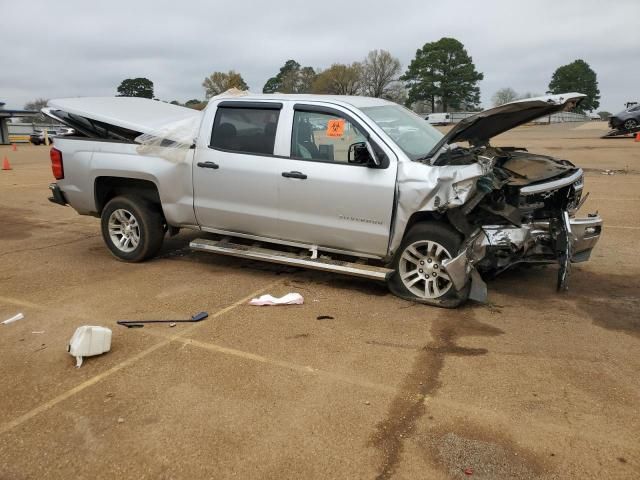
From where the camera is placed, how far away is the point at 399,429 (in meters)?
3.23

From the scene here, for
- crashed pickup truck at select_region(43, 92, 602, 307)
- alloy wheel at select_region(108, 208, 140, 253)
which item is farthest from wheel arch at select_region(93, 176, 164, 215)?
alloy wheel at select_region(108, 208, 140, 253)

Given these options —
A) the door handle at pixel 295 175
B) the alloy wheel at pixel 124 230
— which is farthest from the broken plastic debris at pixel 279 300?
the alloy wheel at pixel 124 230

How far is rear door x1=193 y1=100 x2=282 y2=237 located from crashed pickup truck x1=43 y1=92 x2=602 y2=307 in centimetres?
1

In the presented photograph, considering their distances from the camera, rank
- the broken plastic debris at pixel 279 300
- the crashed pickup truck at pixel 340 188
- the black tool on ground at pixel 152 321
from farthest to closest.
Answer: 1. the broken plastic debris at pixel 279 300
2. the crashed pickup truck at pixel 340 188
3. the black tool on ground at pixel 152 321

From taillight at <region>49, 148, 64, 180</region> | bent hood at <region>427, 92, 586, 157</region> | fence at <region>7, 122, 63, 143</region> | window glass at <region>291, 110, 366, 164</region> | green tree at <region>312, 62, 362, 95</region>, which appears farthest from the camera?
green tree at <region>312, 62, 362, 95</region>

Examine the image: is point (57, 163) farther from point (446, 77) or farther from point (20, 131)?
point (446, 77)

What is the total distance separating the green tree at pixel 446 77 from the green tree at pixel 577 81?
13953mm

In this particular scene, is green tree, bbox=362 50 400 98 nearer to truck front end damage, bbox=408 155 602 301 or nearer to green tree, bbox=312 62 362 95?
green tree, bbox=312 62 362 95

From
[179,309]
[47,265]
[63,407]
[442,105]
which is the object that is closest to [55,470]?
[63,407]

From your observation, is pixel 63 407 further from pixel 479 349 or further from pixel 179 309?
pixel 479 349

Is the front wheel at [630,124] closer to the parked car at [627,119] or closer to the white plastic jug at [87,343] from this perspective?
the parked car at [627,119]

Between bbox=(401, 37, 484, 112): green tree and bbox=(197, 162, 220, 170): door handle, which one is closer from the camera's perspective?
bbox=(197, 162, 220, 170): door handle

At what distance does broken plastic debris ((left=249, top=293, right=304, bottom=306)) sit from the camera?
5.31 meters

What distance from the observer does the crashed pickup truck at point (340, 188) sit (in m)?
5.08
